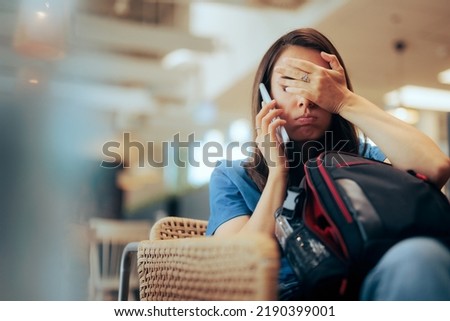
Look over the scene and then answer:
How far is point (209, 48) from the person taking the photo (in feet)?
18.5

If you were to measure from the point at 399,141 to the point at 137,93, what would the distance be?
6.79 m

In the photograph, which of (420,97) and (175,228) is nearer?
(175,228)

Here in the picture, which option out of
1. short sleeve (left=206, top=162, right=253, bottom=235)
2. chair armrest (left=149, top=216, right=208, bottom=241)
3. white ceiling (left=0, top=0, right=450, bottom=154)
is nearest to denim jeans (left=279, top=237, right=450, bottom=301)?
short sleeve (left=206, top=162, right=253, bottom=235)

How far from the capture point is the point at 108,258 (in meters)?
4.73

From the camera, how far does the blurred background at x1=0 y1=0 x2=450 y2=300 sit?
118 cm

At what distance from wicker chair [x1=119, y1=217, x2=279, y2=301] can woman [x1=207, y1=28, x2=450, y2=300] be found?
0.13 m

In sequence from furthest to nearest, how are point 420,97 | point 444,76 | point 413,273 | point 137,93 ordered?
point 137,93, point 420,97, point 444,76, point 413,273

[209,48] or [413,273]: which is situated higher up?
[209,48]

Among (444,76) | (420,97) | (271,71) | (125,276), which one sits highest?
(444,76)

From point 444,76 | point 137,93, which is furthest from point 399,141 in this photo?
point 137,93

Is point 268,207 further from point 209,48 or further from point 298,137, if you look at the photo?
point 209,48

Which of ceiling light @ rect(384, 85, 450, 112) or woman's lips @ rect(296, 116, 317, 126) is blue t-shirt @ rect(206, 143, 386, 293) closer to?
woman's lips @ rect(296, 116, 317, 126)

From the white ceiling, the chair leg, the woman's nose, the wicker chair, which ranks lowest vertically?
the chair leg
